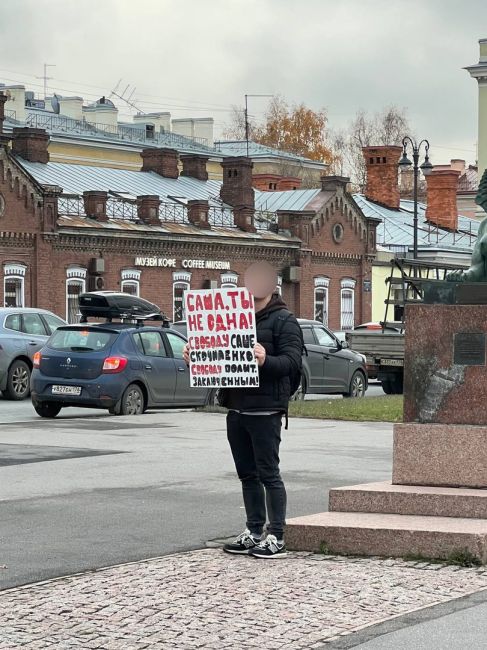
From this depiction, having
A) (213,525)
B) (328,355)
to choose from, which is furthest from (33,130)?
(213,525)

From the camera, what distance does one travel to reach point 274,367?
30.1 feet

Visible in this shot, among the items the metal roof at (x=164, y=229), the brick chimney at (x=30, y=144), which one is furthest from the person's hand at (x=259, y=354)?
the brick chimney at (x=30, y=144)

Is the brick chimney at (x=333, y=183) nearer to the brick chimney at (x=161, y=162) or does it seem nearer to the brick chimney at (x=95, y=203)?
the brick chimney at (x=161, y=162)

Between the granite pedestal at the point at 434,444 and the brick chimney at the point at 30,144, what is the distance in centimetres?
4180

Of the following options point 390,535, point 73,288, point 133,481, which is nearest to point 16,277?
point 73,288

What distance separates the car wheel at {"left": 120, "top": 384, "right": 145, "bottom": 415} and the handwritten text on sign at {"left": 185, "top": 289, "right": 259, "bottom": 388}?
12.8m

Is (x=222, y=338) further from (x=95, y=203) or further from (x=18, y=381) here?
(x=95, y=203)

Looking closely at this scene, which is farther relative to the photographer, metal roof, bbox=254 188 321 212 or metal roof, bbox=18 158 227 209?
metal roof, bbox=254 188 321 212

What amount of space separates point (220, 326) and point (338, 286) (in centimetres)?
4937

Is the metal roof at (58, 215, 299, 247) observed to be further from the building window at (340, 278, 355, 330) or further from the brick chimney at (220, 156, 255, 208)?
the building window at (340, 278, 355, 330)

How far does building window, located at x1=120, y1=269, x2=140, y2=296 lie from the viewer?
159 feet

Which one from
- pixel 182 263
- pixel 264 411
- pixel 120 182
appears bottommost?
pixel 264 411

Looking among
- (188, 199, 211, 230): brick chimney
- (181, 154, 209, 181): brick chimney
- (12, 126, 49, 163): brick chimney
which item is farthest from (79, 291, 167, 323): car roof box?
(181, 154, 209, 181): brick chimney

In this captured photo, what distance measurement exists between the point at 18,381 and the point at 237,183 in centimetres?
3016
